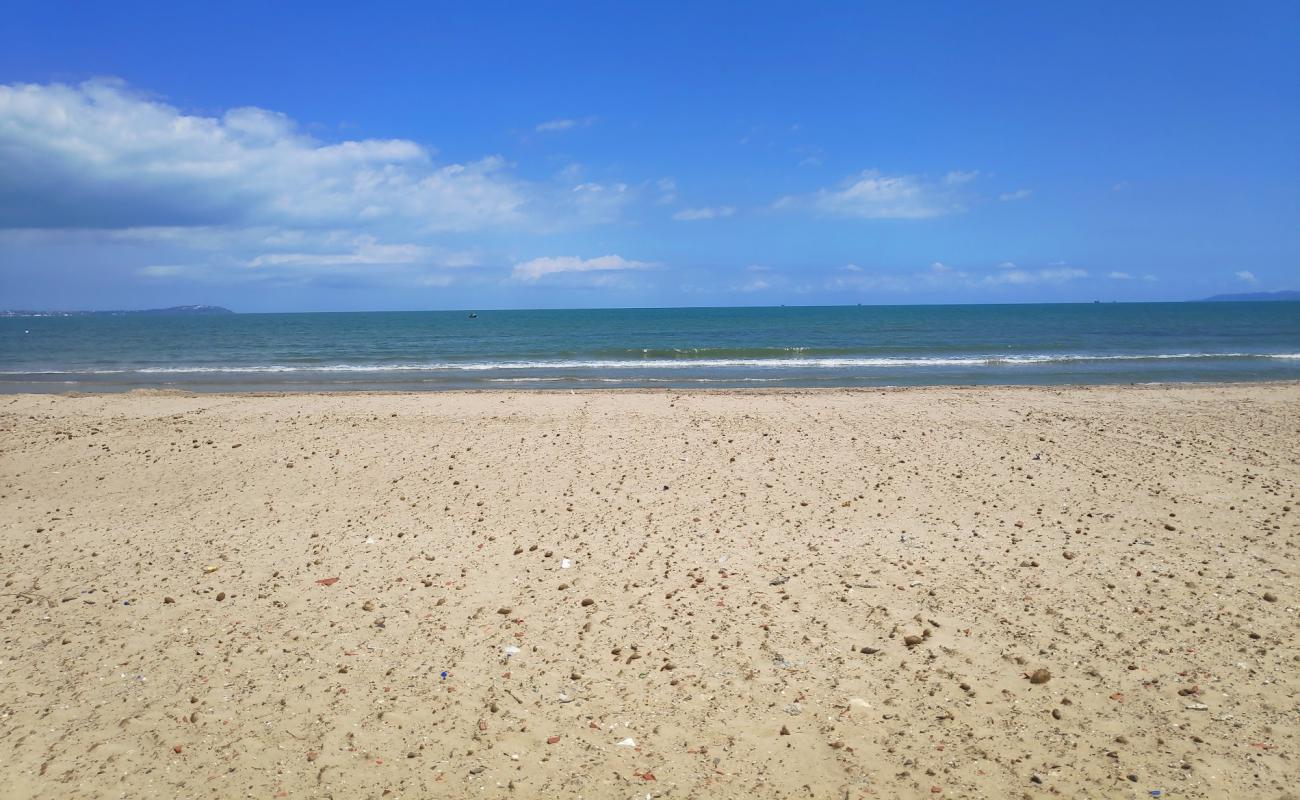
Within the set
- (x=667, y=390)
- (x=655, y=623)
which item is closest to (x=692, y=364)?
(x=667, y=390)

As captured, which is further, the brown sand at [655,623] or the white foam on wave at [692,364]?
the white foam on wave at [692,364]

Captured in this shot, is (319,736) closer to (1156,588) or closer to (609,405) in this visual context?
(1156,588)

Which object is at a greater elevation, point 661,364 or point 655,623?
point 661,364

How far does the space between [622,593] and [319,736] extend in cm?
251

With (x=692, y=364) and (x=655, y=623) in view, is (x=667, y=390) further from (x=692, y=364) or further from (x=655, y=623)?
(x=655, y=623)

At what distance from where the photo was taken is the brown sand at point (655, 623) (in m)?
4.08

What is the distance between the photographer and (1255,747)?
159 inches

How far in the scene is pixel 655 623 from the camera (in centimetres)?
560

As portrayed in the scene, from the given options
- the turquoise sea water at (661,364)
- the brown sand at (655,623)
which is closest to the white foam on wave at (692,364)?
the turquoise sea water at (661,364)

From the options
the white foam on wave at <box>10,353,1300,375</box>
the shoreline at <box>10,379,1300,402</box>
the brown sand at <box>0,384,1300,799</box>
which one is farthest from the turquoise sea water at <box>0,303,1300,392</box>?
the brown sand at <box>0,384,1300,799</box>

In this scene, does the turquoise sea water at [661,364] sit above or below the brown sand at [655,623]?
above

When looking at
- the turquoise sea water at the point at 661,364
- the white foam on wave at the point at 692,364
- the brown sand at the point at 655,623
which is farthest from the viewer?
the white foam on wave at the point at 692,364

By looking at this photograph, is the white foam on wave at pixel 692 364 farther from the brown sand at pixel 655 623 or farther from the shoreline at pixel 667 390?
the brown sand at pixel 655 623

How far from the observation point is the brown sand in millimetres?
4082
